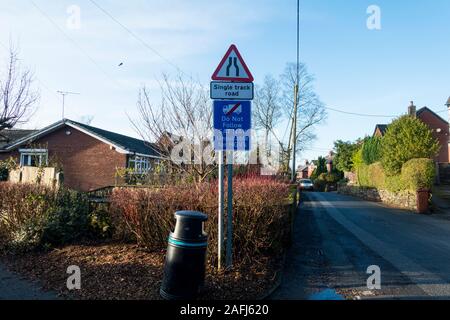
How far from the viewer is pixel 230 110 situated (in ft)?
17.3

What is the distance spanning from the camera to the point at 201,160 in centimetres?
1002

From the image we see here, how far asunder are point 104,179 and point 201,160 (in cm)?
1513

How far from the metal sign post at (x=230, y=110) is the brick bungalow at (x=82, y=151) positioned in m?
18.2

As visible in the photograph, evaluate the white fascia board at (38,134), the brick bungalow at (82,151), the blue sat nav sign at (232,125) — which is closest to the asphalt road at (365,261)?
the blue sat nav sign at (232,125)

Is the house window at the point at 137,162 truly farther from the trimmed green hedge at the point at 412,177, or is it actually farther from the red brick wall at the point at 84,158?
the trimmed green hedge at the point at 412,177

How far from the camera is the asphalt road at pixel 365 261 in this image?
490cm

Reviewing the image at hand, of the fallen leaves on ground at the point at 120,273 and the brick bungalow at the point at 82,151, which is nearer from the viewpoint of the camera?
the fallen leaves on ground at the point at 120,273

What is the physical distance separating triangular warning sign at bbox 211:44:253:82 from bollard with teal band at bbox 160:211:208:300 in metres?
2.21

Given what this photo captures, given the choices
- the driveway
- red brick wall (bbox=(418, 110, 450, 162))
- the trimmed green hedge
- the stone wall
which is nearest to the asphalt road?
the driveway

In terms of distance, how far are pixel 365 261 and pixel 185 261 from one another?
13.2 feet

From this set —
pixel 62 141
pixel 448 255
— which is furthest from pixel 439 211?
pixel 62 141

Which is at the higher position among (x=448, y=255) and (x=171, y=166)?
(x=171, y=166)

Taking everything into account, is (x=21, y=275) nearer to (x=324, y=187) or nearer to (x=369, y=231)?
(x=369, y=231)

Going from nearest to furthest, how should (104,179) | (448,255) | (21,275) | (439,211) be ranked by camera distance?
(21,275), (448,255), (439,211), (104,179)
